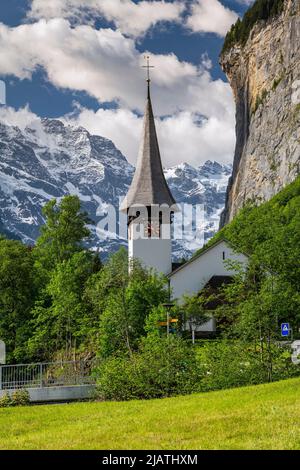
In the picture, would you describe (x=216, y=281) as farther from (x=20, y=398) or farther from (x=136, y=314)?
(x=20, y=398)

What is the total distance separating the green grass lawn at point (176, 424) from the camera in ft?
31.3

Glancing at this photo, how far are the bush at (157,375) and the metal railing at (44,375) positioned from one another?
5.23m

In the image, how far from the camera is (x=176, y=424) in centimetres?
1141

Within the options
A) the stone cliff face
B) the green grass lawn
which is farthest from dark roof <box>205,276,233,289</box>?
the stone cliff face

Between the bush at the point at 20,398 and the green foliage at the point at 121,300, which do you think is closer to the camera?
the bush at the point at 20,398

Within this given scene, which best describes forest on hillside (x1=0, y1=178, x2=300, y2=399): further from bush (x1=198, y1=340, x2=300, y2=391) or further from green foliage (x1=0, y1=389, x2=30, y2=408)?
green foliage (x1=0, y1=389, x2=30, y2=408)

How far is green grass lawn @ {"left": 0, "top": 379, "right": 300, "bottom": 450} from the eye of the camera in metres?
9.55

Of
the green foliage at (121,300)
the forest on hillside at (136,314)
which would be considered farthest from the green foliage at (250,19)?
the green foliage at (121,300)

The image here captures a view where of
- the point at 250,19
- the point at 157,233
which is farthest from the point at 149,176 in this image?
the point at 250,19

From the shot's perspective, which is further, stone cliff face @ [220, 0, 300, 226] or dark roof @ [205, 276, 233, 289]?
stone cliff face @ [220, 0, 300, 226]

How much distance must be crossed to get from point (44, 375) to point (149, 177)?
89.7ft

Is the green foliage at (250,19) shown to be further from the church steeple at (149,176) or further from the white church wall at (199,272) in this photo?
the white church wall at (199,272)

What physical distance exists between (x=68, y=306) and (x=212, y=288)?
15.0 meters
